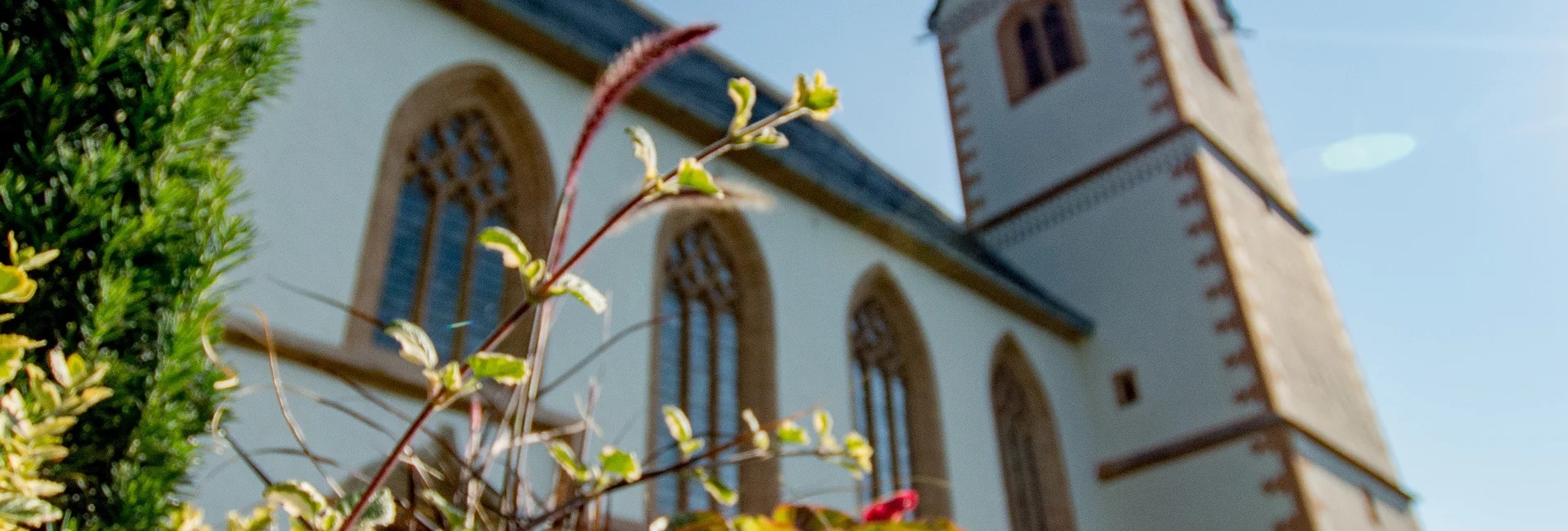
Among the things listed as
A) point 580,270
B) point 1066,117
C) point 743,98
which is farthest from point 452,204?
point 1066,117

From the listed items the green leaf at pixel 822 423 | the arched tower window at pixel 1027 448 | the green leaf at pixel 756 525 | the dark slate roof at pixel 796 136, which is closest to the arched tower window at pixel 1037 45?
the dark slate roof at pixel 796 136

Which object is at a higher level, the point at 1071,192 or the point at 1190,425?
the point at 1071,192

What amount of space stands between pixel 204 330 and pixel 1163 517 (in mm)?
10811

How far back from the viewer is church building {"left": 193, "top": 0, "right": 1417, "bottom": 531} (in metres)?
5.94

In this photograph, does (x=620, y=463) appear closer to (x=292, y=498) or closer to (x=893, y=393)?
(x=292, y=498)

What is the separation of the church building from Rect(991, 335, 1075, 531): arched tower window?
0.09 ft

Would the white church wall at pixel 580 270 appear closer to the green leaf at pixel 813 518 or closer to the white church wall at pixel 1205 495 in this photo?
the white church wall at pixel 1205 495

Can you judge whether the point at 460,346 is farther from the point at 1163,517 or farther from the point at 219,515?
the point at 1163,517

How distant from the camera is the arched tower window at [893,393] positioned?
9219 mm

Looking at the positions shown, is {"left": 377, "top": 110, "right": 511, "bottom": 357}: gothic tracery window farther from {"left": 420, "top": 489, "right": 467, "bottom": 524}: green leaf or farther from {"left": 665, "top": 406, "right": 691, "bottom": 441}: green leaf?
{"left": 420, "top": 489, "right": 467, "bottom": 524}: green leaf

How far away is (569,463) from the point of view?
141cm

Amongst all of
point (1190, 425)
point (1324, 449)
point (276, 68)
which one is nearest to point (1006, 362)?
point (1190, 425)

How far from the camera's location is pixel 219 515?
15.4ft

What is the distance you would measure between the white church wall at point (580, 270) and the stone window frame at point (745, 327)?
10 cm
